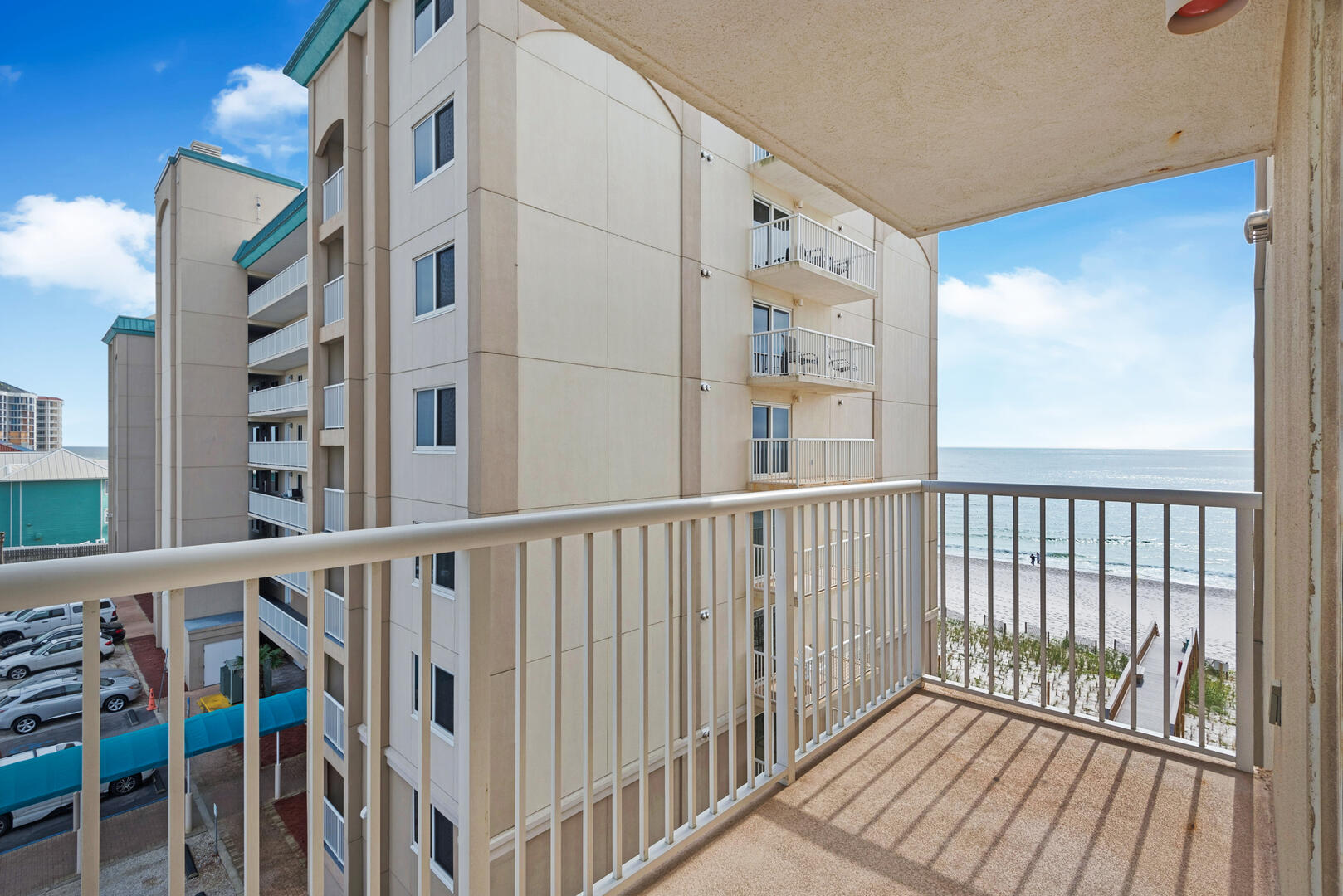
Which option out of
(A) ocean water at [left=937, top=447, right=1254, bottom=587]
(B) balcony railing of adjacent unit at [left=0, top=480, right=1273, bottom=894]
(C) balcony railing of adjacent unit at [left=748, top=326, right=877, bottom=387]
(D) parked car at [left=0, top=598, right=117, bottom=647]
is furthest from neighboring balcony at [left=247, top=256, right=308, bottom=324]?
(A) ocean water at [left=937, top=447, right=1254, bottom=587]

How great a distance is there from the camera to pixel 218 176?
1099 centimetres

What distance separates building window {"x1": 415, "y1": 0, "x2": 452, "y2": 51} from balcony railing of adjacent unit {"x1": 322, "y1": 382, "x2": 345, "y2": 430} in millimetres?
3664

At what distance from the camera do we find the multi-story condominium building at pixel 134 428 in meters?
14.1

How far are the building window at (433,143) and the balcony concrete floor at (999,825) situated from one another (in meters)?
5.57

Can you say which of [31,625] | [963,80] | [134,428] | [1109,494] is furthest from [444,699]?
[134,428]

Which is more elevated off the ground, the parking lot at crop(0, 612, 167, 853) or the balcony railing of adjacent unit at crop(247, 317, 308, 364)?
the balcony railing of adjacent unit at crop(247, 317, 308, 364)

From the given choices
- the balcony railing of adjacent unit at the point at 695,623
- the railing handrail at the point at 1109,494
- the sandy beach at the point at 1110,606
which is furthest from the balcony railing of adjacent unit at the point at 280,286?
the sandy beach at the point at 1110,606

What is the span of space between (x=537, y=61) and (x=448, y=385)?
9.41ft

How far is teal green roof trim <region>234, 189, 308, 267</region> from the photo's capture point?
8695 mm

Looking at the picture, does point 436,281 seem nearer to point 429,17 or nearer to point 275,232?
point 429,17

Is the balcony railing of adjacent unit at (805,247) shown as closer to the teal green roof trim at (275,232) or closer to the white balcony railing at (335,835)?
the teal green roof trim at (275,232)

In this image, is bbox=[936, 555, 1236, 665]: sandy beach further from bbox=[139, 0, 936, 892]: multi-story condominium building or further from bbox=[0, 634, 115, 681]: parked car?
bbox=[0, 634, 115, 681]: parked car

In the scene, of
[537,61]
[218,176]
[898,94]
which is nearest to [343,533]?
[898,94]

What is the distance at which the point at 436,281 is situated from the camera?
5.35 metres
